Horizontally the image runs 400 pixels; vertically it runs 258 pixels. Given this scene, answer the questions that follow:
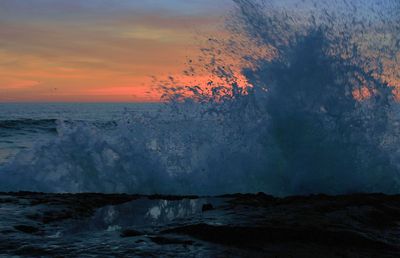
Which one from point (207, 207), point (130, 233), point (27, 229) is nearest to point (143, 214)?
point (207, 207)

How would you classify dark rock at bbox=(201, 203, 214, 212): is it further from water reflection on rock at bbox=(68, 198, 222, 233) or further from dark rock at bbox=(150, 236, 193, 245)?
dark rock at bbox=(150, 236, 193, 245)

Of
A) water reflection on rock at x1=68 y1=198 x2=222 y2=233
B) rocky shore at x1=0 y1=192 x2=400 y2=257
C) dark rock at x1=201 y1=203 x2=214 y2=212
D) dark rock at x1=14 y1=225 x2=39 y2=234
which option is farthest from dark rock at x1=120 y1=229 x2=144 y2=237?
dark rock at x1=201 y1=203 x2=214 y2=212

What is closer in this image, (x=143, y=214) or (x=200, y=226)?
(x=200, y=226)

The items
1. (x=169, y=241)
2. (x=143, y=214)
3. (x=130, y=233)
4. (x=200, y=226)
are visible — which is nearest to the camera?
(x=169, y=241)

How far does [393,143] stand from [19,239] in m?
5.26

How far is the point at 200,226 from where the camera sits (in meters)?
3.38

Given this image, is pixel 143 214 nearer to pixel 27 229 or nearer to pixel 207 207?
pixel 207 207

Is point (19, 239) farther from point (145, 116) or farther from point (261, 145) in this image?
point (145, 116)

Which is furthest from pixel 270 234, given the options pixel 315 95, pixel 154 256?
pixel 315 95

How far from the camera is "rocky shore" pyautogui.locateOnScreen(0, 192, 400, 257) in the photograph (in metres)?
2.80

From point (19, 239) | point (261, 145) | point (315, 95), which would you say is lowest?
point (19, 239)

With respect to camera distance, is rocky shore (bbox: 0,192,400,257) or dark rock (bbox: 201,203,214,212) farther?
dark rock (bbox: 201,203,214,212)

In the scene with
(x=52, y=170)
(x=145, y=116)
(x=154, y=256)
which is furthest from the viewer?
(x=145, y=116)

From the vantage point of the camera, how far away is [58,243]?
2934 mm
